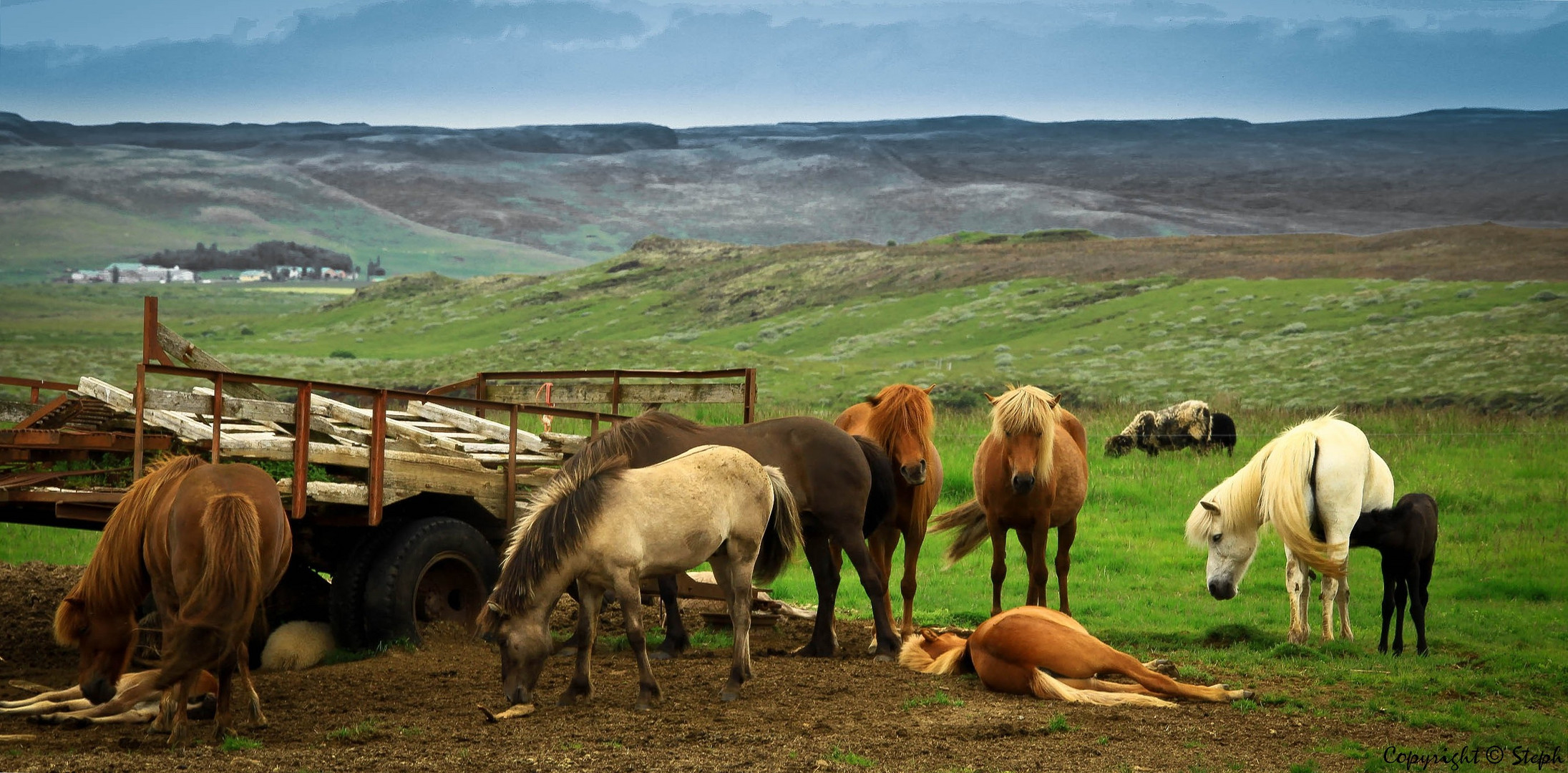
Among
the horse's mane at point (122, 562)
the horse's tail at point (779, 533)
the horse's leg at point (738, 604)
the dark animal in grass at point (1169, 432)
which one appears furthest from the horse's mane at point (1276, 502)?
the dark animal in grass at point (1169, 432)

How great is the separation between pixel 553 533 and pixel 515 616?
49cm

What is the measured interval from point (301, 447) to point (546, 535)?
6.69 feet

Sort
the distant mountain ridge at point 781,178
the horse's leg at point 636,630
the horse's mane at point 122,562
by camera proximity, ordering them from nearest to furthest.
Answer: the horse's mane at point 122,562 < the horse's leg at point 636,630 < the distant mountain ridge at point 781,178

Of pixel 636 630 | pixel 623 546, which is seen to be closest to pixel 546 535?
pixel 623 546

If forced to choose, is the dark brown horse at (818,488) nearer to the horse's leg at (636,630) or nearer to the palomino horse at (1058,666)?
the palomino horse at (1058,666)

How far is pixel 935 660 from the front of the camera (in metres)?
8.38

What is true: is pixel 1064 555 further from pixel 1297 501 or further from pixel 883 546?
pixel 1297 501

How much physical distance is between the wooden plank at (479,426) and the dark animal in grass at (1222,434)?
1330cm

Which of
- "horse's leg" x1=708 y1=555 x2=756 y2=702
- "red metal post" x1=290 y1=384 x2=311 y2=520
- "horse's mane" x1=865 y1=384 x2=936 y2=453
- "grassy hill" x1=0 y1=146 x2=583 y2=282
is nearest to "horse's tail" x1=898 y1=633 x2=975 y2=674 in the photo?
"horse's leg" x1=708 y1=555 x2=756 y2=702

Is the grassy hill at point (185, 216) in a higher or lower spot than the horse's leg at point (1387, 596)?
higher

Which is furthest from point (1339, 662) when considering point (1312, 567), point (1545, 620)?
point (1545, 620)

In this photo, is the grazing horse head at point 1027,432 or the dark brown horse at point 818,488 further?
the grazing horse head at point 1027,432

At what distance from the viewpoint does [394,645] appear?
8.57 m

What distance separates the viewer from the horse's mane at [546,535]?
6840 millimetres
